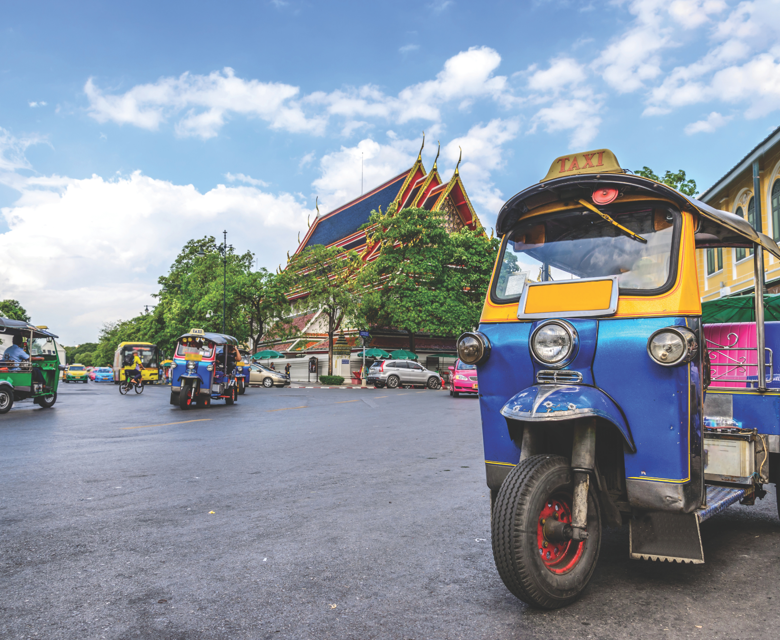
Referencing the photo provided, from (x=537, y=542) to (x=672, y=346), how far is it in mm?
1142

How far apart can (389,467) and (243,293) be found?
32.6m

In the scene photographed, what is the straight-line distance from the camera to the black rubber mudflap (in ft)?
10.2

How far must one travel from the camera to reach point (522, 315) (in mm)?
3602

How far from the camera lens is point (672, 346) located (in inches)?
121

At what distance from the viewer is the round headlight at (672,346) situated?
3041 millimetres

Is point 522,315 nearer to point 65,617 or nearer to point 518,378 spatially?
point 518,378

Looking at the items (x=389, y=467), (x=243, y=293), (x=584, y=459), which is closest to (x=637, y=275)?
(x=584, y=459)

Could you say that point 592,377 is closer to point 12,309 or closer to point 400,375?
point 400,375

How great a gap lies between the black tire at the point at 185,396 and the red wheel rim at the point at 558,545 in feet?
49.6

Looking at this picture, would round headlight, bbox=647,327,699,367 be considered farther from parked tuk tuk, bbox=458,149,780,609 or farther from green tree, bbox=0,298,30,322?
green tree, bbox=0,298,30,322

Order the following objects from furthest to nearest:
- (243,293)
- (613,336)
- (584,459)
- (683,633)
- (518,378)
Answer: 1. (243,293)
2. (518,378)
3. (613,336)
4. (584,459)
5. (683,633)

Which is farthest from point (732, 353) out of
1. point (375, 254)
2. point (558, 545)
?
point (375, 254)

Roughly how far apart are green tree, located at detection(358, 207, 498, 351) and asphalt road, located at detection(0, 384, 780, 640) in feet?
90.3

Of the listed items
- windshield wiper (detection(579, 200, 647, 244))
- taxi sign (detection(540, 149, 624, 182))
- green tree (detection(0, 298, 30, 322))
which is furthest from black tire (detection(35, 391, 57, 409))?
green tree (detection(0, 298, 30, 322))
